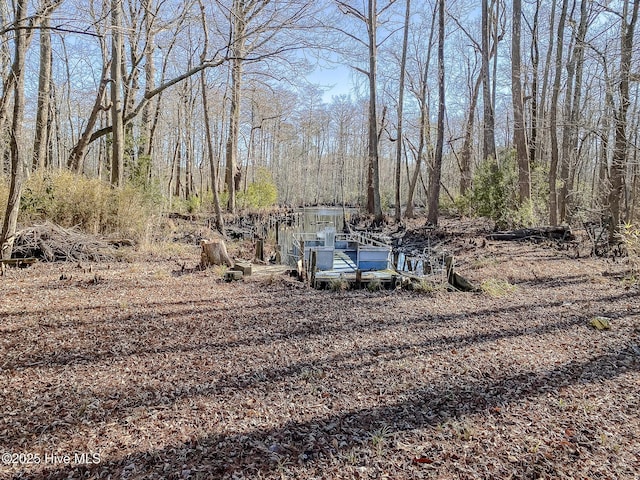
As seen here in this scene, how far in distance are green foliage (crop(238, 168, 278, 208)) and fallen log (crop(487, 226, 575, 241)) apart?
44.9 ft

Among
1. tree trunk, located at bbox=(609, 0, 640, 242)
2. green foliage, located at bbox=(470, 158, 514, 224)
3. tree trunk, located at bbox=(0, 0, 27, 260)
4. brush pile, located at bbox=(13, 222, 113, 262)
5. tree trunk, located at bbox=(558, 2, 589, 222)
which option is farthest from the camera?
green foliage, located at bbox=(470, 158, 514, 224)

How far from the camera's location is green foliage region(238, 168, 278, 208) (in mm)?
20906

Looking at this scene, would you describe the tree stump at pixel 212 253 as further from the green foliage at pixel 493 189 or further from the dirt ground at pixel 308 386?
the green foliage at pixel 493 189

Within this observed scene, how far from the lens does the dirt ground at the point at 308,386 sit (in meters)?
1.96

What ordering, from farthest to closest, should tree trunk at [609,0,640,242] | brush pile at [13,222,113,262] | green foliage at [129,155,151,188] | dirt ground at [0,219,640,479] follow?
1. green foliage at [129,155,151,188]
2. tree trunk at [609,0,640,242]
3. brush pile at [13,222,113,262]
4. dirt ground at [0,219,640,479]

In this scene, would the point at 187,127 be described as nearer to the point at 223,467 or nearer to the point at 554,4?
the point at 554,4

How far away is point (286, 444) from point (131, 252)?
6.00 m

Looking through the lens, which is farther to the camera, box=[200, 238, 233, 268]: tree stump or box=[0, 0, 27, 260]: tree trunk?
box=[200, 238, 233, 268]: tree stump

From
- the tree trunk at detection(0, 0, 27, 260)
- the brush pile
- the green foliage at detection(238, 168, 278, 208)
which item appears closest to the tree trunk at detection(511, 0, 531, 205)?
the brush pile

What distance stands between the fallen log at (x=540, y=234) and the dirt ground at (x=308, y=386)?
4.95m

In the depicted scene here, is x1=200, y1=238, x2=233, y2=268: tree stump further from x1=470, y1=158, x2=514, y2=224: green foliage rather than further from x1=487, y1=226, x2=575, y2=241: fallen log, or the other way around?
x1=470, y1=158, x2=514, y2=224: green foliage

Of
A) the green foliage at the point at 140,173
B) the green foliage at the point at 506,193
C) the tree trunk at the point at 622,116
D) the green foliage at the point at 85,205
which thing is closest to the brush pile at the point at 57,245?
the green foliage at the point at 85,205

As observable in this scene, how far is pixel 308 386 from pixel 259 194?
19.8 m

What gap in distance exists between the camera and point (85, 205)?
7.42 meters
